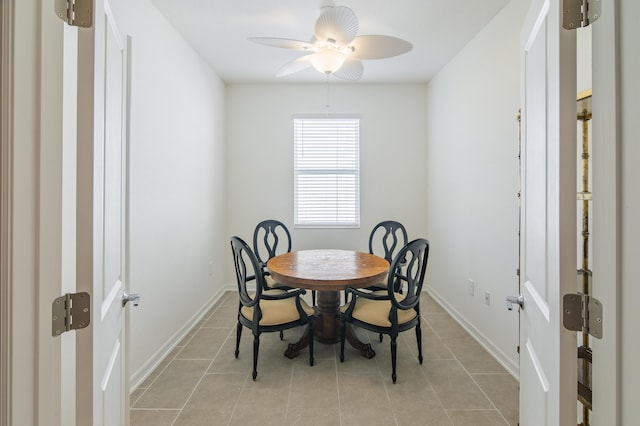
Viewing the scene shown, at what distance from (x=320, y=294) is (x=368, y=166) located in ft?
6.63

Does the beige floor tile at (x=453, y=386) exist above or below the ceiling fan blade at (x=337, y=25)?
below

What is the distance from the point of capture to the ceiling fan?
5.65ft

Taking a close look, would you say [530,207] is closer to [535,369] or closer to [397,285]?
[535,369]

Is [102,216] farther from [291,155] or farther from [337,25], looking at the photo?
[291,155]

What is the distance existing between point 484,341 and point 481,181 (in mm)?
1370

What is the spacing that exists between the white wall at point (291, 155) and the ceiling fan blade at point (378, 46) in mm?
1855

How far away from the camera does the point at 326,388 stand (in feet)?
6.48

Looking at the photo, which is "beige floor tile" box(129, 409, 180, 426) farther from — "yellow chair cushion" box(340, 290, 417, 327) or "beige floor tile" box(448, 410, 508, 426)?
"beige floor tile" box(448, 410, 508, 426)

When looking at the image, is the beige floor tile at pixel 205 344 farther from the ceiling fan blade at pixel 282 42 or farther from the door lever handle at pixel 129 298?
the ceiling fan blade at pixel 282 42

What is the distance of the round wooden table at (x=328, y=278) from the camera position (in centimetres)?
210

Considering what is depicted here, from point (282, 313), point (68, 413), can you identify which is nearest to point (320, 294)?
point (282, 313)

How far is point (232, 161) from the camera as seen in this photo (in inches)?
157

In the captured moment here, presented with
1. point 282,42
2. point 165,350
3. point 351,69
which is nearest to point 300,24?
point 351,69
